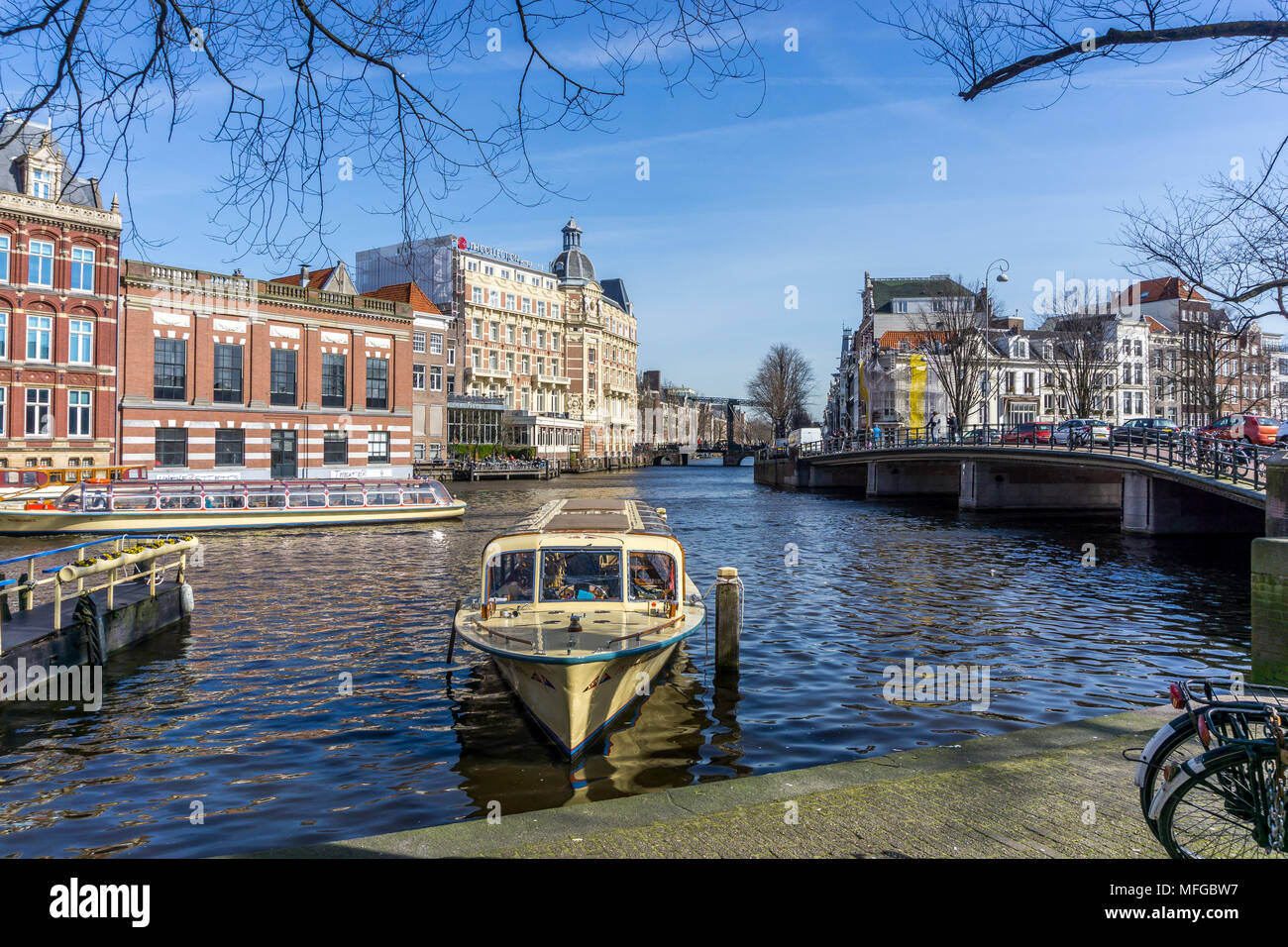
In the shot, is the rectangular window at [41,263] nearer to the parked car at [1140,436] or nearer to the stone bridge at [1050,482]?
the stone bridge at [1050,482]

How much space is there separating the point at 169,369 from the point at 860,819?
5344 cm

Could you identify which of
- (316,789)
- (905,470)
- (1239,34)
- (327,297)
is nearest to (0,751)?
(316,789)

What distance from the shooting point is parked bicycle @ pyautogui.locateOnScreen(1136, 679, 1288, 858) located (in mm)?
5035

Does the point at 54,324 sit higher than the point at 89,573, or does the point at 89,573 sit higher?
the point at 54,324

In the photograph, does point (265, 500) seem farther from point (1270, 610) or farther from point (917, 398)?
point (917, 398)

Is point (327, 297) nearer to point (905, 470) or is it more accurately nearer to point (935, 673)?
point (905, 470)

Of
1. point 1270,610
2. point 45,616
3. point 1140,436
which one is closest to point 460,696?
point 45,616

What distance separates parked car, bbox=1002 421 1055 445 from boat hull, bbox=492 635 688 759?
44788 millimetres

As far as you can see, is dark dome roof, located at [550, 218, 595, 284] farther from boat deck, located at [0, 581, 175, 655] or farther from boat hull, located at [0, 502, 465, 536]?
boat deck, located at [0, 581, 175, 655]

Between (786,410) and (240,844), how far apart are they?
120291 mm

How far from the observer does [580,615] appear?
40.1 feet

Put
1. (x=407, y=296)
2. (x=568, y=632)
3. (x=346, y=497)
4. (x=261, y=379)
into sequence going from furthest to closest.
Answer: (x=407, y=296), (x=261, y=379), (x=346, y=497), (x=568, y=632)

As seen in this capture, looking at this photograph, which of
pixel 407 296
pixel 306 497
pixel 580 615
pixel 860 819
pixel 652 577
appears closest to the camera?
pixel 860 819

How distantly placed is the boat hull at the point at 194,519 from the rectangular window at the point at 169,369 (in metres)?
17.2
